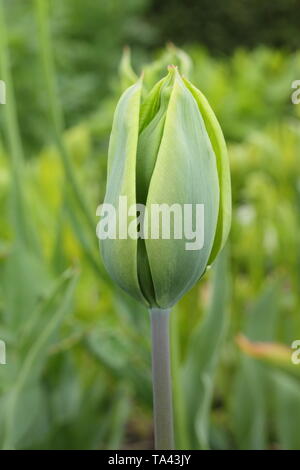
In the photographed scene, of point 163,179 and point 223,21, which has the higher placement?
point 223,21

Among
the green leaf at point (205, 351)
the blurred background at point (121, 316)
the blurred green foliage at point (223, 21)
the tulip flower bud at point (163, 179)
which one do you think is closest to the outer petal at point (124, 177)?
the tulip flower bud at point (163, 179)

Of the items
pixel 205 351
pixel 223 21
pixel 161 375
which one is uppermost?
pixel 223 21

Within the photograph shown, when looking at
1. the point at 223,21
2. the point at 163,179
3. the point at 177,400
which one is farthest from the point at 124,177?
the point at 223,21

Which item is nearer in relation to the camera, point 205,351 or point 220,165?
point 220,165

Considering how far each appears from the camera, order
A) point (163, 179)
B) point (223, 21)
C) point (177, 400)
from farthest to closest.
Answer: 1. point (223, 21)
2. point (177, 400)
3. point (163, 179)

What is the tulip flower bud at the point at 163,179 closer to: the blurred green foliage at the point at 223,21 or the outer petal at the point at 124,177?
the outer petal at the point at 124,177

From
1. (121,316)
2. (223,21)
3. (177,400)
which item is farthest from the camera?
(223,21)

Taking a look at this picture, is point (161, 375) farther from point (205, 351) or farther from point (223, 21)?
point (223, 21)
